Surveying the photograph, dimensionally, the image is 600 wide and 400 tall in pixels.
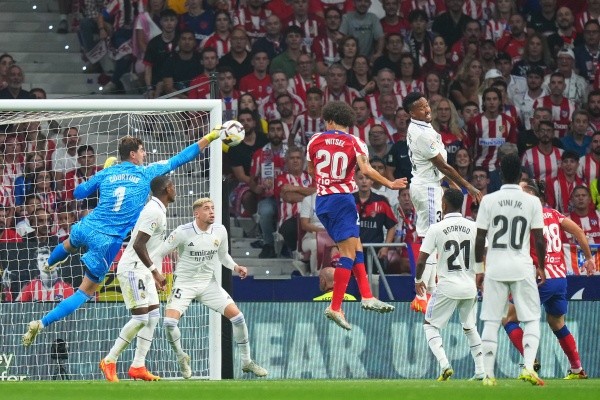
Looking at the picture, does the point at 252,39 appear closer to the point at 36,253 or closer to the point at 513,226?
the point at 36,253

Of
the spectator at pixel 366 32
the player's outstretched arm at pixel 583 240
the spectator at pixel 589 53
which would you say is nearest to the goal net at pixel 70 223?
the player's outstretched arm at pixel 583 240

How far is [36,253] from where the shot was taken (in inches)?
744

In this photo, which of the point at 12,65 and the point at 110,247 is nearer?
the point at 110,247

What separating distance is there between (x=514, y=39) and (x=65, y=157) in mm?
9324

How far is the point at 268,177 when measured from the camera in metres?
22.6

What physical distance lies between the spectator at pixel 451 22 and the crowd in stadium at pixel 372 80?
0.08 ft

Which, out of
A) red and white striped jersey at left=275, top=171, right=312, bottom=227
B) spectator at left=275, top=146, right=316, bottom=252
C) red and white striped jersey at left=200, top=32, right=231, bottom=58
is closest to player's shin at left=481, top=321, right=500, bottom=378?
spectator at left=275, top=146, right=316, bottom=252

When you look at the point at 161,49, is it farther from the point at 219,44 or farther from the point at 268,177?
the point at 268,177

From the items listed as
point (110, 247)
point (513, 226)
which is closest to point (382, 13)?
point (110, 247)

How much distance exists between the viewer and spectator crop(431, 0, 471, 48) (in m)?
25.3

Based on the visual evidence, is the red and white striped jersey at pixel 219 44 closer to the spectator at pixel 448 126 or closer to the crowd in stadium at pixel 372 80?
the crowd in stadium at pixel 372 80

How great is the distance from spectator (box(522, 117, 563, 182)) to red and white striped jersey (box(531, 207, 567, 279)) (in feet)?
20.6

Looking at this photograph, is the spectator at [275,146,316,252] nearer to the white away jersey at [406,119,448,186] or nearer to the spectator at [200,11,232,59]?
the spectator at [200,11,232,59]

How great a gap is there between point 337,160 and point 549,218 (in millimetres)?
2619
